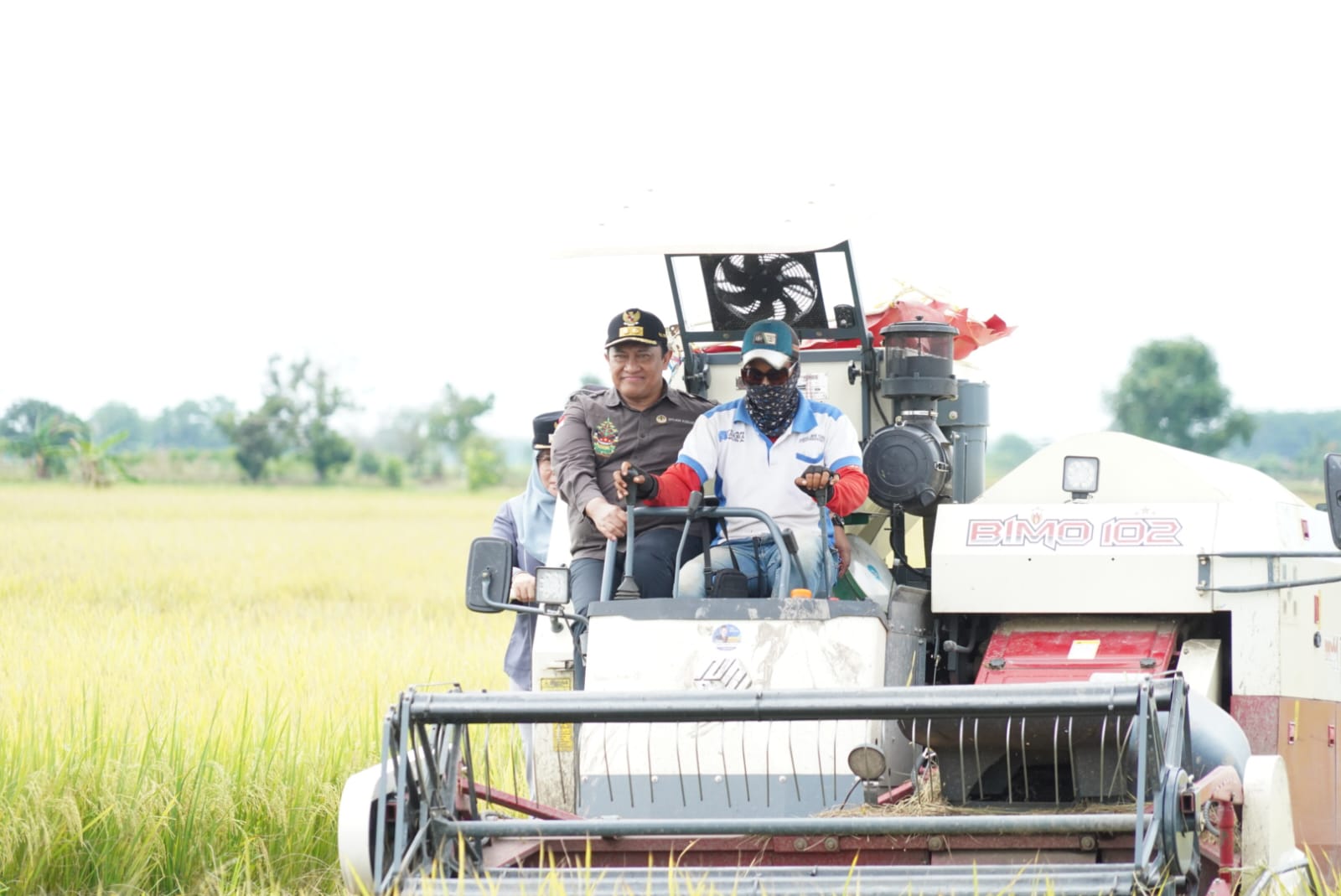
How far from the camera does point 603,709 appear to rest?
491 cm

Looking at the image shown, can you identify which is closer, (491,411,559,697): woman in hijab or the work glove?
the work glove

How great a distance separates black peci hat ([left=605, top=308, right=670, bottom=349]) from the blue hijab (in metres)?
1.40

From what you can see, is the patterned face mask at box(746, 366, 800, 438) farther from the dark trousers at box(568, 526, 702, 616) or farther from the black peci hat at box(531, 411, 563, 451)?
the black peci hat at box(531, 411, 563, 451)

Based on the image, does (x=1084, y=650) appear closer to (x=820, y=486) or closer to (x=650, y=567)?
(x=820, y=486)

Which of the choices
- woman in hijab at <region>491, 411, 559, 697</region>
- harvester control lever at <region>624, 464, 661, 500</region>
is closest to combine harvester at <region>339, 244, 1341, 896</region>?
harvester control lever at <region>624, 464, 661, 500</region>

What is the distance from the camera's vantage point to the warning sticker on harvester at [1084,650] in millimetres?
6180

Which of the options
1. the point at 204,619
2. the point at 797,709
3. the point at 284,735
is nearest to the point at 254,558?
→ the point at 204,619

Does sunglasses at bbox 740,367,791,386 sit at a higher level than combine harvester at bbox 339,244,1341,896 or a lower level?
higher

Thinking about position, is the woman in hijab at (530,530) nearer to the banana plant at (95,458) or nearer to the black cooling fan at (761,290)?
the black cooling fan at (761,290)

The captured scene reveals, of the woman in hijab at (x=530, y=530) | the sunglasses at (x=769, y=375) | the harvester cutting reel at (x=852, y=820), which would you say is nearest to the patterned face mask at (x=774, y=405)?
the sunglasses at (x=769, y=375)

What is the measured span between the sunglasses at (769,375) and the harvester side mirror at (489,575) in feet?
3.61

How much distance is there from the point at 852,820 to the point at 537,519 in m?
3.66

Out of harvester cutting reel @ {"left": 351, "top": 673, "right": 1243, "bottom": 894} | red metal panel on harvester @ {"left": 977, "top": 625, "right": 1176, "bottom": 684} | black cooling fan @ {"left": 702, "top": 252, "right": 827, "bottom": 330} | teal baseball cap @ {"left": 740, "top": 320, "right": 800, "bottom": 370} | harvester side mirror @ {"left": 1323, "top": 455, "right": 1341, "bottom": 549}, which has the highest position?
black cooling fan @ {"left": 702, "top": 252, "right": 827, "bottom": 330}

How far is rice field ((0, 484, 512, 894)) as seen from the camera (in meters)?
6.38
